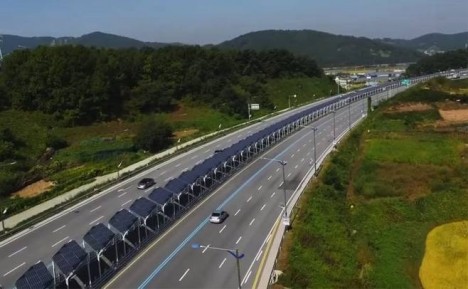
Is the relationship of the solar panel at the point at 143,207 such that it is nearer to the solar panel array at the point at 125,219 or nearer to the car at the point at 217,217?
the solar panel array at the point at 125,219

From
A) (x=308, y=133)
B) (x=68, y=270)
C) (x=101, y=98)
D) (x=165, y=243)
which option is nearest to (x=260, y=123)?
(x=308, y=133)

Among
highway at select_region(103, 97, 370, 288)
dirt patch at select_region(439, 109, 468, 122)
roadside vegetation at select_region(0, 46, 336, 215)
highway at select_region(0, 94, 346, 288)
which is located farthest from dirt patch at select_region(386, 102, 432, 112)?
highway at select_region(0, 94, 346, 288)

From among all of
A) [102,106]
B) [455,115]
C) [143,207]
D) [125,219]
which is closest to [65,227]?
[143,207]

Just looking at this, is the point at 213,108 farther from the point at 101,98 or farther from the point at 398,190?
the point at 398,190

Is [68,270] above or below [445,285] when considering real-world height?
above

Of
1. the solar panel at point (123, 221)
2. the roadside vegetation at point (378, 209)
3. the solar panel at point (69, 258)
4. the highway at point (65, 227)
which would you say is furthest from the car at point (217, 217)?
the solar panel at point (69, 258)

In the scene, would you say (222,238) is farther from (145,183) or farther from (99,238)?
(145,183)
